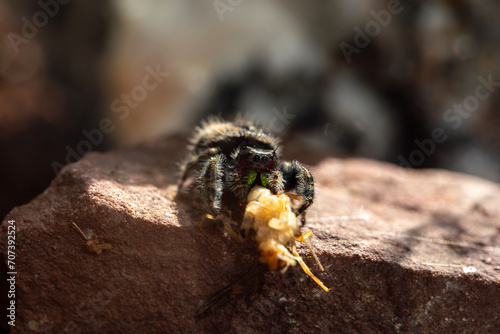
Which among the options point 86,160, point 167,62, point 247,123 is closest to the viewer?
point 86,160

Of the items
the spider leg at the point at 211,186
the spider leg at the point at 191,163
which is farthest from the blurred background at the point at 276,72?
the spider leg at the point at 211,186

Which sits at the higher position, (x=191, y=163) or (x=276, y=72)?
(x=276, y=72)

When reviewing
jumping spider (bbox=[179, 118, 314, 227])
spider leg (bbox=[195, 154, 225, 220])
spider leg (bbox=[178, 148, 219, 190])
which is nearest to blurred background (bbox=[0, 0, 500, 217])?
spider leg (bbox=[178, 148, 219, 190])

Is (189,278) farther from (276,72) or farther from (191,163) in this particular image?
(276,72)

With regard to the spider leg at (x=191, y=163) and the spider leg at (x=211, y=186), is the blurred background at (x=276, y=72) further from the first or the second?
the spider leg at (x=211, y=186)

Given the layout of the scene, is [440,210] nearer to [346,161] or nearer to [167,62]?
[346,161]

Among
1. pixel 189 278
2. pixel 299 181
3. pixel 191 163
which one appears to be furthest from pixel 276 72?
pixel 189 278

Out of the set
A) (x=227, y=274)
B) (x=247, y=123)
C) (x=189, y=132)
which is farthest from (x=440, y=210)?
(x=189, y=132)
